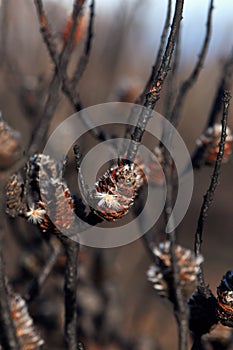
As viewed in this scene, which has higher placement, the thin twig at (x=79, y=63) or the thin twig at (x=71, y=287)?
the thin twig at (x=79, y=63)

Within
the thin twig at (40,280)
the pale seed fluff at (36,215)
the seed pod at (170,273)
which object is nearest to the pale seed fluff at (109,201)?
the pale seed fluff at (36,215)

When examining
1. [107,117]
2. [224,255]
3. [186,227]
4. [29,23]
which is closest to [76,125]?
[107,117]

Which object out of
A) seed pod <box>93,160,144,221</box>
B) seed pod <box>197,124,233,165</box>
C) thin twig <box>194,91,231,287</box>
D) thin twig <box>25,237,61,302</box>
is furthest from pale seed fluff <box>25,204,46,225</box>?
seed pod <box>197,124,233,165</box>

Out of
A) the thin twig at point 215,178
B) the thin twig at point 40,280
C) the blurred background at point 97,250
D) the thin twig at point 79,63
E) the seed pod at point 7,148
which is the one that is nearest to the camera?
the seed pod at point 7,148

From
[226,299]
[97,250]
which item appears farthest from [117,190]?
[97,250]

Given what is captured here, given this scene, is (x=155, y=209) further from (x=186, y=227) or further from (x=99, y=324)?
(x=186, y=227)

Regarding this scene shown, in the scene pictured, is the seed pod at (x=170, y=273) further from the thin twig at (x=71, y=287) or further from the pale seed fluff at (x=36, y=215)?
the pale seed fluff at (x=36, y=215)

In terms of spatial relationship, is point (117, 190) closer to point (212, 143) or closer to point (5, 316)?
point (5, 316)
